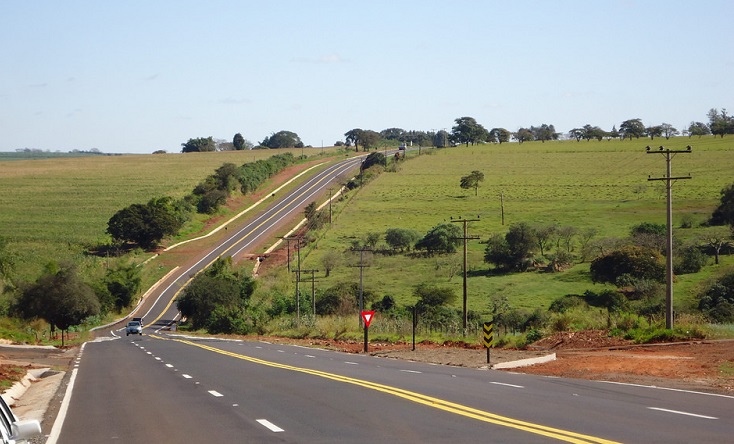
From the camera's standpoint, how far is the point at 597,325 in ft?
126

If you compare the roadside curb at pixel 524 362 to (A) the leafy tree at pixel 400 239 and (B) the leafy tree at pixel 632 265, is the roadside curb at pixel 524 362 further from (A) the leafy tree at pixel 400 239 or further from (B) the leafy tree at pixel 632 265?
(A) the leafy tree at pixel 400 239

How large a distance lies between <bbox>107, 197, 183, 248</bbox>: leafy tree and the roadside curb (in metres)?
87.5

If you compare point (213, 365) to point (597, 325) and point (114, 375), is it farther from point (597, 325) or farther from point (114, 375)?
point (597, 325)

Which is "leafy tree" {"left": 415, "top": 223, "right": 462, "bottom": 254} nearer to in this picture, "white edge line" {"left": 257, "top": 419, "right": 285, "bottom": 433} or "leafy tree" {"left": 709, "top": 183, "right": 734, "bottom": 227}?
"leafy tree" {"left": 709, "top": 183, "right": 734, "bottom": 227}

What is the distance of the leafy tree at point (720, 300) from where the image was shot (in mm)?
52094

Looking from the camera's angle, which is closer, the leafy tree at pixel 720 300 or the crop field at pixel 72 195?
the leafy tree at pixel 720 300

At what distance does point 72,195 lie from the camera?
478 ft

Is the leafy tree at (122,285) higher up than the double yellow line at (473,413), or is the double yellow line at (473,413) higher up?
the double yellow line at (473,413)

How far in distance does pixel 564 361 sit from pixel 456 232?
68366 mm

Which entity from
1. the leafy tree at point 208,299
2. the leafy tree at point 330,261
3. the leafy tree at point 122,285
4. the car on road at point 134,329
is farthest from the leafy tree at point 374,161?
the car on road at point 134,329

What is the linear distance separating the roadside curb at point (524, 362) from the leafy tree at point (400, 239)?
6727cm

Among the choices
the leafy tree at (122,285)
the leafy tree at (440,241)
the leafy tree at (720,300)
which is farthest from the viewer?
the leafy tree at (440,241)

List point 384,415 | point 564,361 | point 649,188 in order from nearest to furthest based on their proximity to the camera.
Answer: point 384,415 → point 564,361 → point 649,188

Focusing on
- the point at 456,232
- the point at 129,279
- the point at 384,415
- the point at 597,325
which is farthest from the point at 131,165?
the point at 384,415
